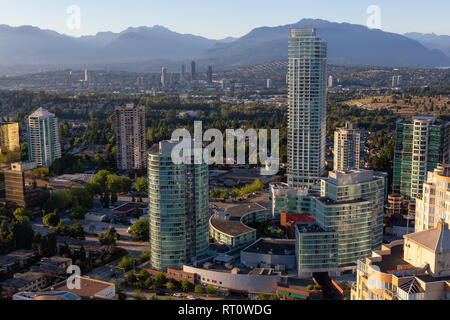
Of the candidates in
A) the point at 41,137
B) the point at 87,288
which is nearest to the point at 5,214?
the point at 87,288

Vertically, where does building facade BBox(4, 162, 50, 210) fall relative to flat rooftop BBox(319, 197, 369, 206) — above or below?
below

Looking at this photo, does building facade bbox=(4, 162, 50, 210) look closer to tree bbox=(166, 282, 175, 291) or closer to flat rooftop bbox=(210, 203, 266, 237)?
flat rooftop bbox=(210, 203, 266, 237)

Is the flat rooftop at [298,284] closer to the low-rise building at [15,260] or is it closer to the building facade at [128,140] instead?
the low-rise building at [15,260]

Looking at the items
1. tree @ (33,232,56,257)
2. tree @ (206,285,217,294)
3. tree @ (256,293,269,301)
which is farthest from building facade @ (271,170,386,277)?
tree @ (33,232,56,257)

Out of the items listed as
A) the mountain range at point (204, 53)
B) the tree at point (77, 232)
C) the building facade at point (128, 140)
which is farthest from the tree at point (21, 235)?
the mountain range at point (204, 53)

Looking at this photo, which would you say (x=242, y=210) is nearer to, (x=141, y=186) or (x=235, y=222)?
(x=235, y=222)

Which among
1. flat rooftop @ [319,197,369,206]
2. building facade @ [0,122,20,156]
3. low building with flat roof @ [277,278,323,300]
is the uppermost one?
building facade @ [0,122,20,156]
